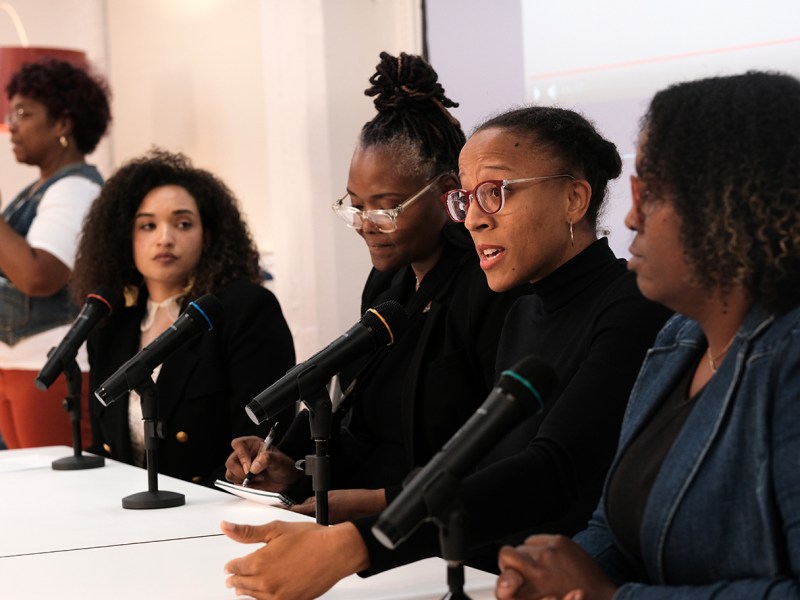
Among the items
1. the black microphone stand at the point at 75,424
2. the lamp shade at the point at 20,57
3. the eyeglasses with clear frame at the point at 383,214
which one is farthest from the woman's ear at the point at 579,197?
the lamp shade at the point at 20,57

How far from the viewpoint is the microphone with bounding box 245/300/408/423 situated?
6.05 feet

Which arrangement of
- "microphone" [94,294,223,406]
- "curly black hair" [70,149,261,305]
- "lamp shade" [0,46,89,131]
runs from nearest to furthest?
"microphone" [94,294,223,406], "curly black hair" [70,149,261,305], "lamp shade" [0,46,89,131]

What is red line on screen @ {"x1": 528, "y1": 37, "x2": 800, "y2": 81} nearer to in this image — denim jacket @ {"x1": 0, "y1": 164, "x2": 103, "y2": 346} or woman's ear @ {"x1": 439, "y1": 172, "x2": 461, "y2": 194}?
woman's ear @ {"x1": 439, "y1": 172, "x2": 461, "y2": 194}

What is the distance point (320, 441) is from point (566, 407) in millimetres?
434

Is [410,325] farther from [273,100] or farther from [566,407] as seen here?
[273,100]

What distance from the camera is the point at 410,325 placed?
261cm

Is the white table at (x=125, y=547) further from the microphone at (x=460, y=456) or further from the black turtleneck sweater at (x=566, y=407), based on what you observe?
the microphone at (x=460, y=456)

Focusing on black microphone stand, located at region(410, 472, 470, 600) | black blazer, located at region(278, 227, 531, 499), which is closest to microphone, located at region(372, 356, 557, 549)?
black microphone stand, located at region(410, 472, 470, 600)

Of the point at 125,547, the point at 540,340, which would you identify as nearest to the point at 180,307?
the point at 125,547

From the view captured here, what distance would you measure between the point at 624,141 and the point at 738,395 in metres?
2.21

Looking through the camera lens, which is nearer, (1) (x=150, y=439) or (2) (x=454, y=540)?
(2) (x=454, y=540)

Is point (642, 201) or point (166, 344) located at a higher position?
point (642, 201)

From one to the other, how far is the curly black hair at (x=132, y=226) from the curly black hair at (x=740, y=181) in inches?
83.2

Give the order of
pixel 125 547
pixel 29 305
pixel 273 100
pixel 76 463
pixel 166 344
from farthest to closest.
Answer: pixel 273 100 < pixel 29 305 < pixel 76 463 < pixel 166 344 < pixel 125 547
